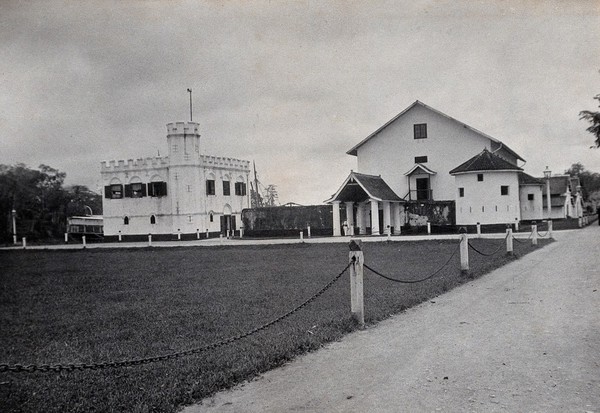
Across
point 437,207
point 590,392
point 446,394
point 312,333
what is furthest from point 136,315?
point 437,207

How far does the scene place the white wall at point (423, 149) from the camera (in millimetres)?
41969

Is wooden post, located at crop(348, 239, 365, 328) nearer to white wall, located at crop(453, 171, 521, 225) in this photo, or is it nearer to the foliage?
white wall, located at crop(453, 171, 521, 225)

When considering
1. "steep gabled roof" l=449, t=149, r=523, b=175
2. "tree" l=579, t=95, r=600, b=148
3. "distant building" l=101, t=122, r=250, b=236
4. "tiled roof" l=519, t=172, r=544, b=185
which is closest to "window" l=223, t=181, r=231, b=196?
"distant building" l=101, t=122, r=250, b=236

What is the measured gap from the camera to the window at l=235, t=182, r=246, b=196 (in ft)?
180

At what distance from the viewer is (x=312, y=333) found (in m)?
7.21

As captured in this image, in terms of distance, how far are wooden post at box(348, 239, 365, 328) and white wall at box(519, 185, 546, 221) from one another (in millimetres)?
42513

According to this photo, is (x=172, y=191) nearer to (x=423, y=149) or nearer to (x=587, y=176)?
(x=423, y=149)

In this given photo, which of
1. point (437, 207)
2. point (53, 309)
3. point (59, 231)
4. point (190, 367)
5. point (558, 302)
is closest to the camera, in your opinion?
point (190, 367)

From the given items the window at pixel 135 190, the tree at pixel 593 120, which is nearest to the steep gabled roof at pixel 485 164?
the tree at pixel 593 120

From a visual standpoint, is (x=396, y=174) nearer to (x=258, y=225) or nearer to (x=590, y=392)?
(x=258, y=225)

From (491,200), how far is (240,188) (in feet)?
89.3

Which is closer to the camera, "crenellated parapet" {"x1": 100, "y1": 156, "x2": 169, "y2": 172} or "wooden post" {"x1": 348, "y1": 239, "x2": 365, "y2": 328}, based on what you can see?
"wooden post" {"x1": 348, "y1": 239, "x2": 365, "y2": 328}

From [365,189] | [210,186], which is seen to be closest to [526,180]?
[365,189]

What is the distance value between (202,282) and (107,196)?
40.7 m
